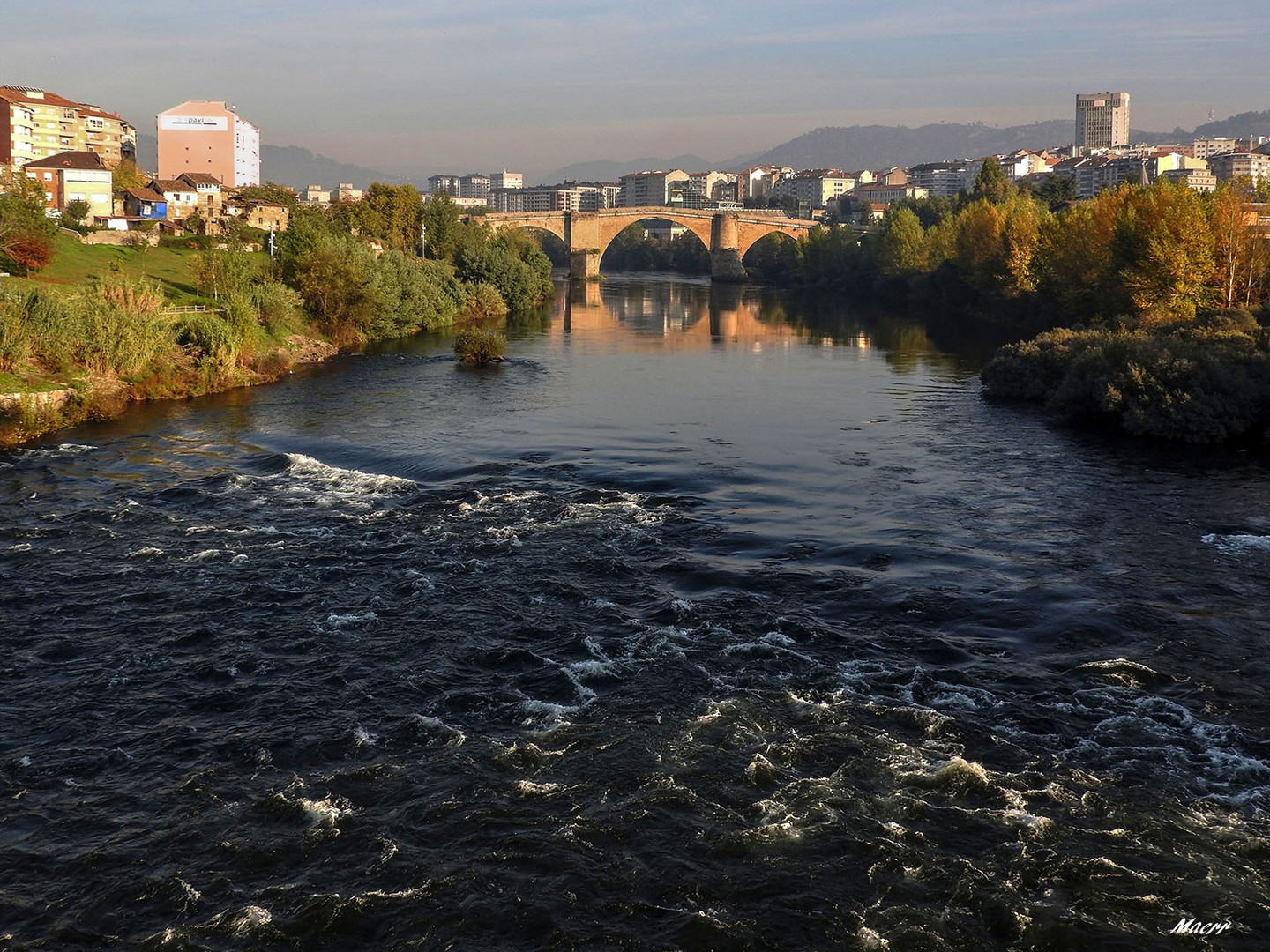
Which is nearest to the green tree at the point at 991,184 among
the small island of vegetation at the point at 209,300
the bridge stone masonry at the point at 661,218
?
the bridge stone masonry at the point at 661,218

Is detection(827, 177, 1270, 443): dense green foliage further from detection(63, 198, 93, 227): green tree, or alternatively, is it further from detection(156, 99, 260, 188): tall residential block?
detection(156, 99, 260, 188): tall residential block

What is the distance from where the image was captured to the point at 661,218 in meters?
122

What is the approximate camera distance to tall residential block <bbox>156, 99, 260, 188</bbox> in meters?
138

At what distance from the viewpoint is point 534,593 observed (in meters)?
16.0

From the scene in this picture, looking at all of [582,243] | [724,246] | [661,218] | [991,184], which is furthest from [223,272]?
[661,218]

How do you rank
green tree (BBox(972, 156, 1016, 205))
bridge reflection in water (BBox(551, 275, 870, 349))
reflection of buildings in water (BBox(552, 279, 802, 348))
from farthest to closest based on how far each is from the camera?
green tree (BBox(972, 156, 1016, 205)) < reflection of buildings in water (BBox(552, 279, 802, 348)) < bridge reflection in water (BBox(551, 275, 870, 349))

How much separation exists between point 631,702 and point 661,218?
11313 centimetres

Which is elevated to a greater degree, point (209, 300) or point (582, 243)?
point (582, 243)

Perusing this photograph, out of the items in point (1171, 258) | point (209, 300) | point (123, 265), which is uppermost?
point (1171, 258)

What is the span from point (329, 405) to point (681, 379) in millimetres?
12205

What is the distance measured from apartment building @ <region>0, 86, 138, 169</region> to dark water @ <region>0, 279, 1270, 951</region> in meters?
96.0

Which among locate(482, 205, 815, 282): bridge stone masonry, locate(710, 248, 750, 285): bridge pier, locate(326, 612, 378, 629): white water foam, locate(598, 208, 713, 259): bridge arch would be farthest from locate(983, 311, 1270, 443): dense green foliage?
locate(598, 208, 713, 259): bridge arch

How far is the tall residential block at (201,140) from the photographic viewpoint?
5413 inches

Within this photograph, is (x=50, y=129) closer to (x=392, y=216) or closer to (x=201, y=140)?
(x=201, y=140)
